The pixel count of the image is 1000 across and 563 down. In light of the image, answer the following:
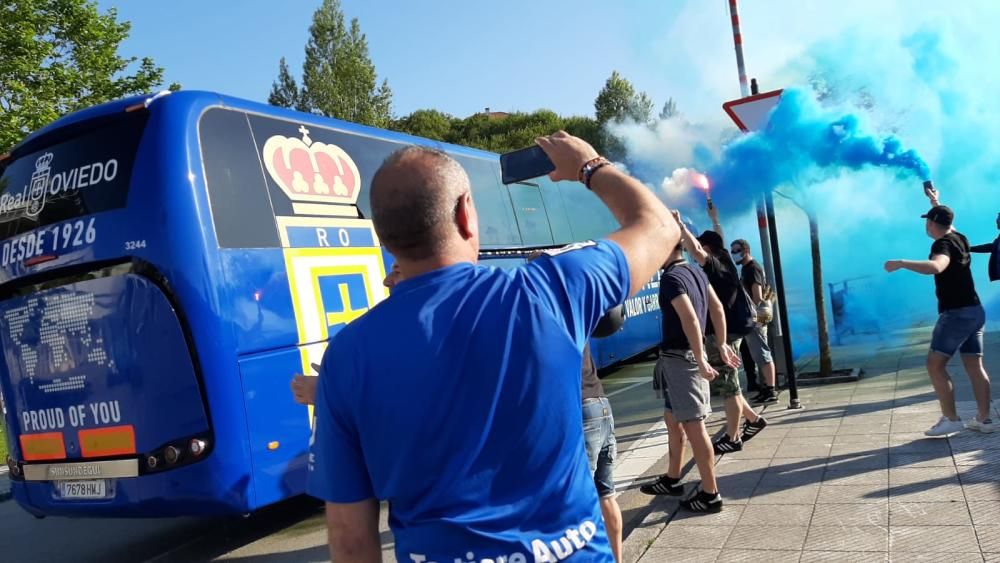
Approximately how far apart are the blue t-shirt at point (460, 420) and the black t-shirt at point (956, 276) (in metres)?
5.56

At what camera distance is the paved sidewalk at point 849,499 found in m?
4.33

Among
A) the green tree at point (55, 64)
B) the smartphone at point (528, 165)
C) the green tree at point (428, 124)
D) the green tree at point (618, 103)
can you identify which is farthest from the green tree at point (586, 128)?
the smartphone at point (528, 165)

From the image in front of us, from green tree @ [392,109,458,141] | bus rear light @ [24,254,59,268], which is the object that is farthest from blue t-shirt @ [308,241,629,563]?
green tree @ [392,109,458,141]

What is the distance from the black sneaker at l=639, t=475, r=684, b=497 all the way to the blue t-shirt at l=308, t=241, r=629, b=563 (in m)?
4.29

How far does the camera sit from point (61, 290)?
5465 millimetres

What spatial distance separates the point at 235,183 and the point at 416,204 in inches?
170

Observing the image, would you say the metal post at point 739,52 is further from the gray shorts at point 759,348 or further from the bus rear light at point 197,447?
the bus rear light at point 197,447

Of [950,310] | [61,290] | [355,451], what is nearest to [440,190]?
[355,451]

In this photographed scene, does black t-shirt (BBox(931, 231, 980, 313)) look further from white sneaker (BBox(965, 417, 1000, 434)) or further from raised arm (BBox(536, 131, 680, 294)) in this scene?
raised arm (BBox(536, 131, 680, 294))

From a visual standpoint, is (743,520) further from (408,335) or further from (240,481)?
(408,335)

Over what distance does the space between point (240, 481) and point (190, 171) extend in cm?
204

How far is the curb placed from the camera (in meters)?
4.69

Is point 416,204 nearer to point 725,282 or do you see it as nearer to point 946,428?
point 946,428

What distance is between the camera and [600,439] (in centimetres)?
408
